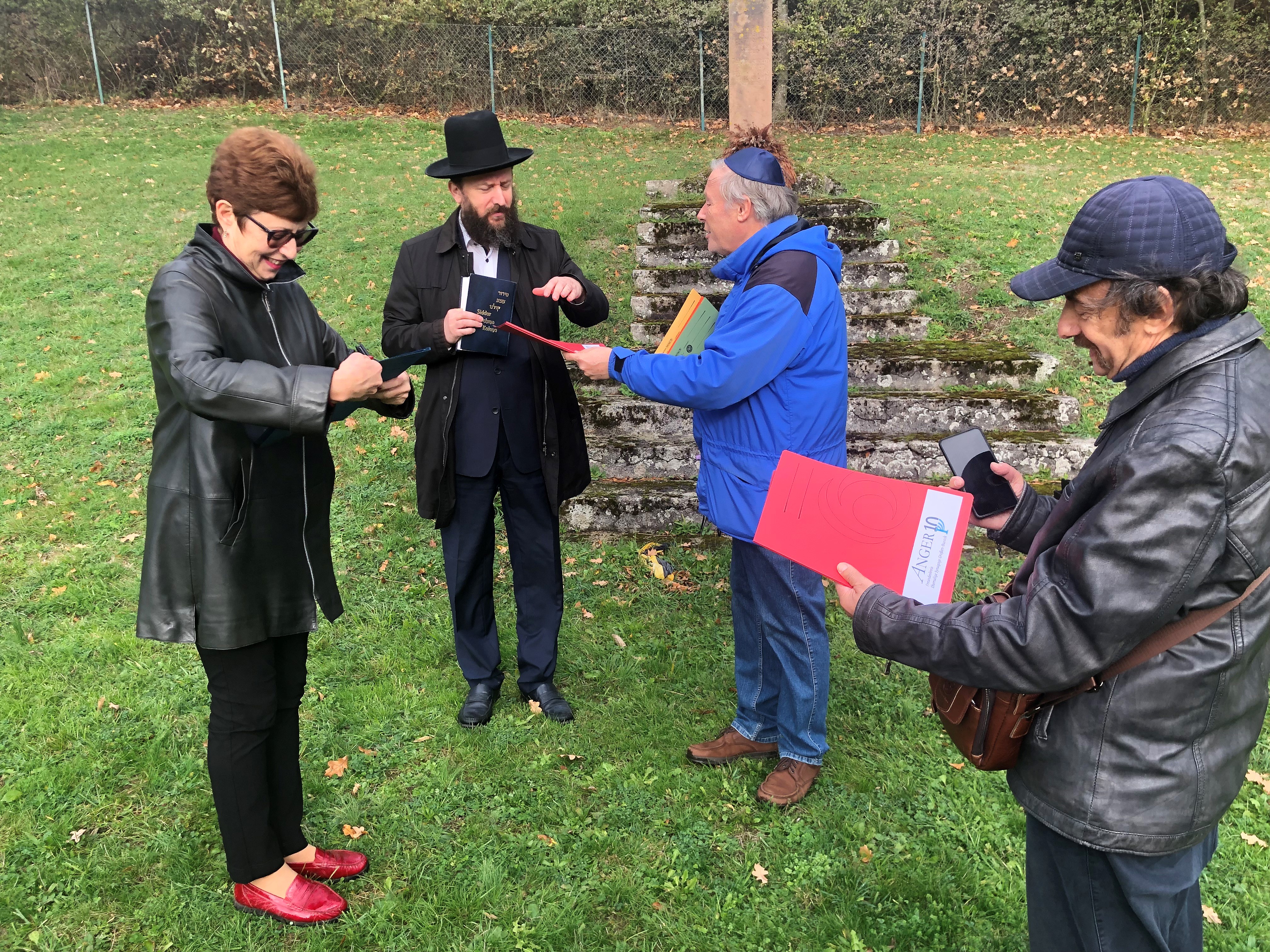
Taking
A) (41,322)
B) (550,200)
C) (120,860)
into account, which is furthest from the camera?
(550,200)

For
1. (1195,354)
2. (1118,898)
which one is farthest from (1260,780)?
(1195,354)

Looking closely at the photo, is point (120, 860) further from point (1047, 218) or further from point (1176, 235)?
point (1047, 218)

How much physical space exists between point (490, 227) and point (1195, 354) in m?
2.72

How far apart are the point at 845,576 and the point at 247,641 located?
5.64 ft

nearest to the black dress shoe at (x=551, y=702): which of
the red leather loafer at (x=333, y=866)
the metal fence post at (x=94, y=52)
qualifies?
the red leather loafer at (x=333, y=866)

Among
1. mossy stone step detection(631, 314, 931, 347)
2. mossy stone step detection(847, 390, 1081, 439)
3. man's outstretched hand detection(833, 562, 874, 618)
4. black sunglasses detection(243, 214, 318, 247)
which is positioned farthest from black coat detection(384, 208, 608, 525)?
mossy stone step detection(631, 314, 931, 347)

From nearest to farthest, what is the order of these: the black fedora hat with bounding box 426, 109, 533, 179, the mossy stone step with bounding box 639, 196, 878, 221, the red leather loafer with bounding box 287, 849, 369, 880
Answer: the red leather loafer with bounding box 287, 849, 369, 880 < the black fedora hat with bounding box 426, 109, 533, 179 < the mossy stone step with bounding box 639, 196, 878, 221

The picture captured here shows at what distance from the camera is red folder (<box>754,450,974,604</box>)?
84.7 inches

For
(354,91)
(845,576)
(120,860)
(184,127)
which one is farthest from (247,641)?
(354,91)

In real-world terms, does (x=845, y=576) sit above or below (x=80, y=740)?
above

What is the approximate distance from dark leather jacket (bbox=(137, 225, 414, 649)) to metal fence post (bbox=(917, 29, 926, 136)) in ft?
56.1

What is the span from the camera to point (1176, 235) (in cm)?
152

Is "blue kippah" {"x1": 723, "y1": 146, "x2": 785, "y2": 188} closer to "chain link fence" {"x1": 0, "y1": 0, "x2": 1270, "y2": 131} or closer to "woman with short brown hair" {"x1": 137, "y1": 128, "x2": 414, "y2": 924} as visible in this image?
"woman with short brown hair" {"x1": 137, "y1": 128, "x2": 414, "y2": 924}

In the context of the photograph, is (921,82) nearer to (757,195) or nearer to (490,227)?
(490,227)
